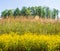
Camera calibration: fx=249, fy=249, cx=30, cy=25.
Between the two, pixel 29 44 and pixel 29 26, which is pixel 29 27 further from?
pixel 29 44

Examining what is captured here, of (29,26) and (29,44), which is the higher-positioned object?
(29,44)

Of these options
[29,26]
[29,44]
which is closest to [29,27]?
[29,26]

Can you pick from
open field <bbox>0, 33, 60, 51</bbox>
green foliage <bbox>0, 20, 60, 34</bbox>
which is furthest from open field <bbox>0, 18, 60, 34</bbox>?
open field <bbox>0, 33, 60, 51</bbox>

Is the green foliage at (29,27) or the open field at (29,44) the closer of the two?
the open field at (29,44)

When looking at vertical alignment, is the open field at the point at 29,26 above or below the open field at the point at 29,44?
below

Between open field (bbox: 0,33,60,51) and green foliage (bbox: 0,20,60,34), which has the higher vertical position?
open field (bbox: 0,33,60,51)

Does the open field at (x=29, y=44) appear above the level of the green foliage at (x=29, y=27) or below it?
above

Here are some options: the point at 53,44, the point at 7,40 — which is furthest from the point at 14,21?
the point at 53,44

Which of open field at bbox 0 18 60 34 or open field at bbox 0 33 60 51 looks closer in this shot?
open field at bbox 0 33 60 51

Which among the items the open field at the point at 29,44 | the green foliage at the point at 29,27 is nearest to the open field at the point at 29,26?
the green foliage at the point at 29,27

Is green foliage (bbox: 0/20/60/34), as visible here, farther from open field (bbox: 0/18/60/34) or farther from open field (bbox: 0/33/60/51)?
open field (bbox: 0/33/60/51)

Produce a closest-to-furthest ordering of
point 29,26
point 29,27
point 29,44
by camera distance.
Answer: point 29,44
point 29,27
point 29,26

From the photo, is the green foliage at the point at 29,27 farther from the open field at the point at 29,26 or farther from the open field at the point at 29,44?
the open field at the point at 29,44

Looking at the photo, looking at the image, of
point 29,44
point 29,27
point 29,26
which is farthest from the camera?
point 29,26
